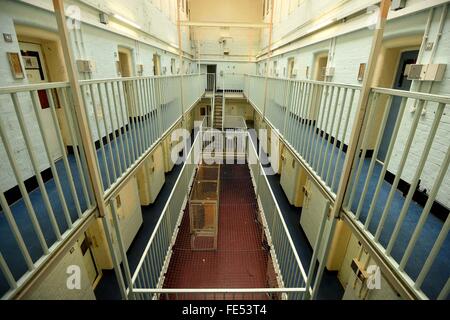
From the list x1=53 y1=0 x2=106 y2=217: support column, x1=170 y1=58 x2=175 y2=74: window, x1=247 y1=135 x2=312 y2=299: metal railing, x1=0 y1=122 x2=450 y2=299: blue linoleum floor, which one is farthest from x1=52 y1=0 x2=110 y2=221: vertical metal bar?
x1=170 y1=58 x2=175 y2=74: window

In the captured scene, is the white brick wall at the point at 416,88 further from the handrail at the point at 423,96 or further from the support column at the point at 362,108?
the handrail at the point at 423,96

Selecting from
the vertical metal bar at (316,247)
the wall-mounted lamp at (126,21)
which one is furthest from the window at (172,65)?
the vertical metal bar at (316,247)

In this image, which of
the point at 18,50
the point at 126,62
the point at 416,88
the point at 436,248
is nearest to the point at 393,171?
the point at 416,88

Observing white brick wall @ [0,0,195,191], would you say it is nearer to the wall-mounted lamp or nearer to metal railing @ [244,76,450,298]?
the wall-mounted lamp

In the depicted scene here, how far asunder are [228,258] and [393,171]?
4.04 metres

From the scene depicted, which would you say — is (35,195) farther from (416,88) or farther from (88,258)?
(416,88)

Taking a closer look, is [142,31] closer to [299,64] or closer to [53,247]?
[299,64]

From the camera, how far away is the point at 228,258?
18.1ft

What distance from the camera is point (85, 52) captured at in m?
4.23

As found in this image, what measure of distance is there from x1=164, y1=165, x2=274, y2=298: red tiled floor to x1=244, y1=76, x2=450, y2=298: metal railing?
296 cm
